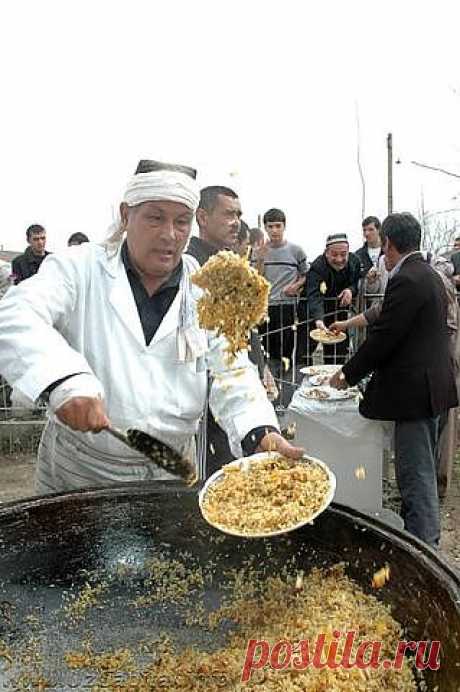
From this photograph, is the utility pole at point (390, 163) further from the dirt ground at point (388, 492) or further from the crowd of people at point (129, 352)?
the crowd of people at point (129, 352)

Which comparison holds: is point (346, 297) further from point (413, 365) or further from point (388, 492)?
point (413, 365)

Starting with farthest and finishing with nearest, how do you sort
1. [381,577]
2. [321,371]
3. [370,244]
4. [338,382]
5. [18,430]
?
[370,244], [18,430], [321,371], [338,382], [381,577]

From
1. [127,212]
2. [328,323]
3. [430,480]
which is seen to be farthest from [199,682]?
[328,323]

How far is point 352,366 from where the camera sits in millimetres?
4047

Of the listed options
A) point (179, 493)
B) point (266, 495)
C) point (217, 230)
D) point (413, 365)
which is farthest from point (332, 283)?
point (266, 495)

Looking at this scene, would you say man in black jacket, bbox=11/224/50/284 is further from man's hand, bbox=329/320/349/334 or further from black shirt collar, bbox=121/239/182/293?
black shirt collar, bbox=121/239/182/293

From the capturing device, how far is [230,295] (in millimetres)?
2307

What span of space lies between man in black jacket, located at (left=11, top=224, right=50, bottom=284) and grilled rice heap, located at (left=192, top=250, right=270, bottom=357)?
5.38 meters

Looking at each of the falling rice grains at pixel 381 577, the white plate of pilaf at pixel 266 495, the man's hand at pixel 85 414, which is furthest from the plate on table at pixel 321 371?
the man's hand at pixel 85 414

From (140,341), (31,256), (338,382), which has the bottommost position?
(338,382)

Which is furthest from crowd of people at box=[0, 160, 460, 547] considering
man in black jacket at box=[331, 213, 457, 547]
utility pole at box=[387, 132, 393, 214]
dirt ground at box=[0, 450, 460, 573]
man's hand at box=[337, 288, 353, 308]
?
utility pole at box=[387, 132, 393, 214]

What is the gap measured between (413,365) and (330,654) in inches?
91.7

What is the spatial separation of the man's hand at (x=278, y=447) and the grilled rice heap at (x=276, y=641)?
38 cm

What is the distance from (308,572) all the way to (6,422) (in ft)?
14.6
